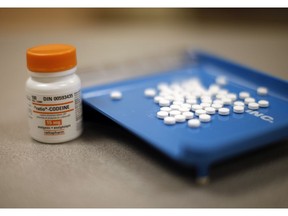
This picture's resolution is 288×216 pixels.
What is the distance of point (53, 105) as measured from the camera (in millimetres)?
674

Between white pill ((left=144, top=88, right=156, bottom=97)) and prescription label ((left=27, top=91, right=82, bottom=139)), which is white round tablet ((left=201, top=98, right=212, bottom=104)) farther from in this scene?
prescription label ((left=27, top=91, right=82, bottom=139))

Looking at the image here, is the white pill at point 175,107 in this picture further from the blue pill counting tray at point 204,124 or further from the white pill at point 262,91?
the white pill at point 262,91

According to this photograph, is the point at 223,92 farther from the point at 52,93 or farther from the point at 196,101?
the point at 52,93

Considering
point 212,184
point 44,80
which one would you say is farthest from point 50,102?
point 212,184

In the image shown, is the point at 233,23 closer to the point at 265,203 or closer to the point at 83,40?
the point at 83,40

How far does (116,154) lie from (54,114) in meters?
0.12

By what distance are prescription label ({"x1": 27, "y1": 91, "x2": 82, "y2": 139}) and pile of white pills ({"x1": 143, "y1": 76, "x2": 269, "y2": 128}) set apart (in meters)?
0.12

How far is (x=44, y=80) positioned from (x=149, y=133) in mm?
182

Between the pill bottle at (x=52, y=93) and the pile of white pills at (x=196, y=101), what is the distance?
0.41 ft

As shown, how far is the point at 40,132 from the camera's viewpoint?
702 millimetres

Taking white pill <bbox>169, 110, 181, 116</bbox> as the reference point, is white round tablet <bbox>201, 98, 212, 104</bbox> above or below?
above

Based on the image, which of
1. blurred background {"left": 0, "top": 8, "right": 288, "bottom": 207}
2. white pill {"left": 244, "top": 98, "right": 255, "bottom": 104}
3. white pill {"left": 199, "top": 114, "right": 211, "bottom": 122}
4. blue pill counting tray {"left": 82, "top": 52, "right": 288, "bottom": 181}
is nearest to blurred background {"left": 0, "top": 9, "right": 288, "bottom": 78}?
blurred background {"left": 0, "top": 8, "right": 288, "bottom": 207}

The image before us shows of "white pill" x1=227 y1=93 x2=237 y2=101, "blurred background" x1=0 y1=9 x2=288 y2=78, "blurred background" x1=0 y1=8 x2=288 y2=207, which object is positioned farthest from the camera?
"blurred background" x1=0 y1=9 x2=288 y2=78

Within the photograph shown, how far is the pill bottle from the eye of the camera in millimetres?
665
